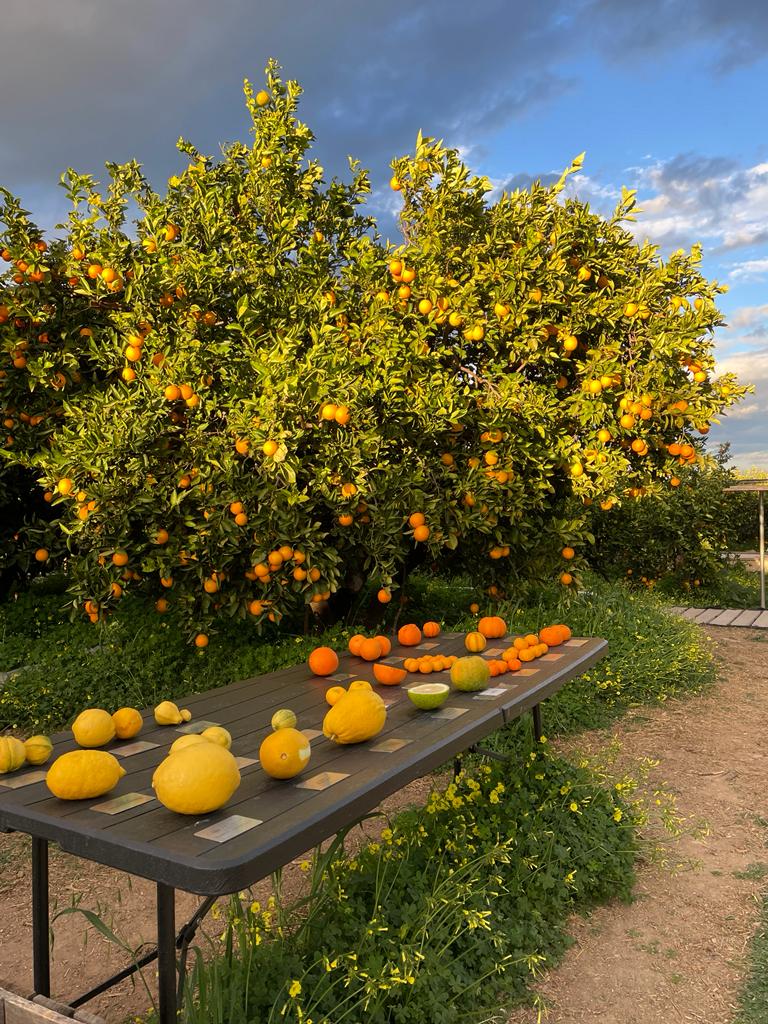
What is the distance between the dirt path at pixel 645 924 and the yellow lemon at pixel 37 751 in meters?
0.92

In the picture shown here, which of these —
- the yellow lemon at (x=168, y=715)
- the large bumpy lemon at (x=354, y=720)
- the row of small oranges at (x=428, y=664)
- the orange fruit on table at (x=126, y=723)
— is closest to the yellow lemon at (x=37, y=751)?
the orange fruit on table at (x=126, y=723)

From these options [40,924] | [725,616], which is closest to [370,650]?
[40,924]

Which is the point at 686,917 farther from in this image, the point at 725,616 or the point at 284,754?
the point at 725,616

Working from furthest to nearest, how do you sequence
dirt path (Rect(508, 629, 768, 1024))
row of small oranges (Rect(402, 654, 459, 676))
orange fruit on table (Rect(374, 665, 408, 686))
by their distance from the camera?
row of small oranges (Rect(402, 654, 459, 676)) → orange fruit on table (Rect(374, 665, 408, 686)) → dirt path (Rect(508, 629, 768, 1024))

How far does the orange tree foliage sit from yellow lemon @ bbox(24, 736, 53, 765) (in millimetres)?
2332

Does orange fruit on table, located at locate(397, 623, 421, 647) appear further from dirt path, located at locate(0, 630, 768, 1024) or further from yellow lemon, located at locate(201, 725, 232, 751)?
yellow lemon, located at locate(201, 725, 232, 751)

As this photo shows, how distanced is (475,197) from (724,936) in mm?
4868

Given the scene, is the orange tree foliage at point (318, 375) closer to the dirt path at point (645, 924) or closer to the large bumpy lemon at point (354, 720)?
the dirt path at point (645, 924)

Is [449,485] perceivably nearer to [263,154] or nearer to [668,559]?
[263,154]

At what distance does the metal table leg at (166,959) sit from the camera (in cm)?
186

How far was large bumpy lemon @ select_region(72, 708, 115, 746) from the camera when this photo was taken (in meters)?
2.16

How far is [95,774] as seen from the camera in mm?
1789

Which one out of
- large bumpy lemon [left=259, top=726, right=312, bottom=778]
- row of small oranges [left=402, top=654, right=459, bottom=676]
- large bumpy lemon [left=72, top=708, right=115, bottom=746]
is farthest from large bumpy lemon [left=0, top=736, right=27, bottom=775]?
row of small oranges [left=402, top=654, right=459, bottom=676]

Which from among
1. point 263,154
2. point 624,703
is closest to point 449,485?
point 624,703
